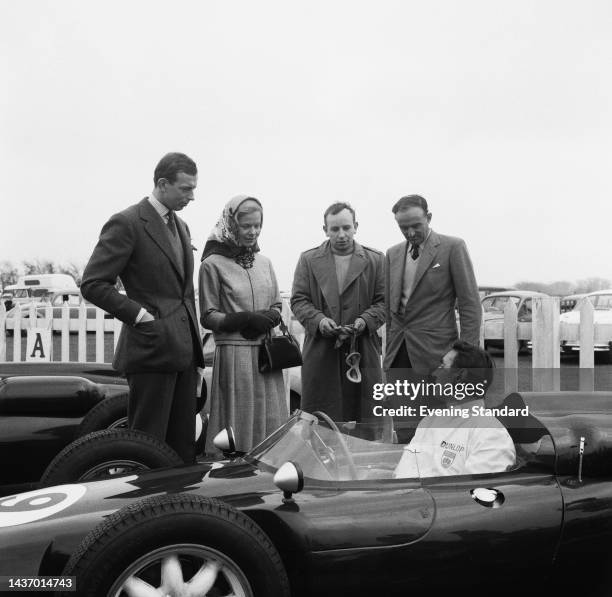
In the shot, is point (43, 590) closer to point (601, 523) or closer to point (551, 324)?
point (601, 523)

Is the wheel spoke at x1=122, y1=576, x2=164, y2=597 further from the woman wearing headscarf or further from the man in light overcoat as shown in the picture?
the man in light overcoat

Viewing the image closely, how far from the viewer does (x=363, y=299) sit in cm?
445

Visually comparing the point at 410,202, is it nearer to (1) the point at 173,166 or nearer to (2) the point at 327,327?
(2) the point at 327,327

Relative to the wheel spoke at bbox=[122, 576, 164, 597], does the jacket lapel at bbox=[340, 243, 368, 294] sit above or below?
above

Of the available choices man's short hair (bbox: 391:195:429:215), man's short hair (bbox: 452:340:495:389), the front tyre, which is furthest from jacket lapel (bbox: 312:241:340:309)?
the front tyre

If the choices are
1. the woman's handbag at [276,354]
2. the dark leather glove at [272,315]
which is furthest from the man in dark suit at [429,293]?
the dark leather glove at [272,315]

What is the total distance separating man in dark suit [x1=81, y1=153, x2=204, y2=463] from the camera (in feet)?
11.3

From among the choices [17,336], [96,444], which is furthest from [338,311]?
[17,336]

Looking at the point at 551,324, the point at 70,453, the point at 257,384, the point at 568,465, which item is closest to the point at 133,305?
the point at 70,453

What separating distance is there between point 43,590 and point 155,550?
364 millimetres

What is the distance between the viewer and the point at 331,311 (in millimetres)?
4430

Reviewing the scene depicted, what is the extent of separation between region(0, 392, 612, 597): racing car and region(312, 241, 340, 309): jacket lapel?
1733 mm

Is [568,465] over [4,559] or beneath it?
over

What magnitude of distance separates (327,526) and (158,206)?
201 cm
